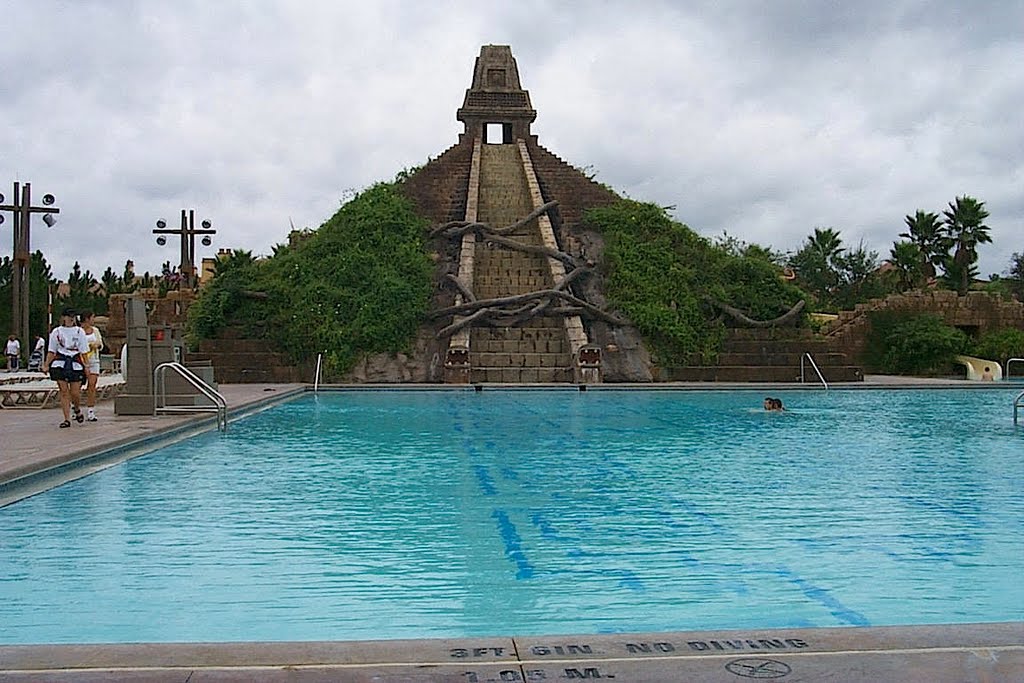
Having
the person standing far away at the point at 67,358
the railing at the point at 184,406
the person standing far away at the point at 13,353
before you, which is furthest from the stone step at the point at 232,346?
the person standing far away at the point at 67,358

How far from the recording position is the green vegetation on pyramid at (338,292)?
22.0m

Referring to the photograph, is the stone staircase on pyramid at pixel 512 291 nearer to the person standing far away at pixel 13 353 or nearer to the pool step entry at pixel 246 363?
the pool step entry at pixel 246 363

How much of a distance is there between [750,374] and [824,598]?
18.0 metres

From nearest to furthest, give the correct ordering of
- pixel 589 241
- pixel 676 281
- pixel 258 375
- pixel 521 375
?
pixel 521 375 → pixel 258 375 → pixel 676 281 → pixel 589 241

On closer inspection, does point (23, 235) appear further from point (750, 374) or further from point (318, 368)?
point (750, 374)

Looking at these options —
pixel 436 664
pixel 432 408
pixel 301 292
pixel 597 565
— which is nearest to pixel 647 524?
pixel 597 565

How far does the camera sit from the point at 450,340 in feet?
72.5

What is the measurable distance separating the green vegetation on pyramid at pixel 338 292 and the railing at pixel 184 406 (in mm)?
8162

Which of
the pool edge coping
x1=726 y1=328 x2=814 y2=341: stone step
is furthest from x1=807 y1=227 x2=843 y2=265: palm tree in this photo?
the pool edge coping

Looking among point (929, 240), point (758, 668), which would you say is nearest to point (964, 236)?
point (929, 240)

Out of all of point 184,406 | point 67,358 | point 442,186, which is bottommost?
point 184,406

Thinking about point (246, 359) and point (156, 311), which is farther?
point (156, 311)

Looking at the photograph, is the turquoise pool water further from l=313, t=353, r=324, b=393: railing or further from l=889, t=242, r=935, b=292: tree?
l=889, t=242, r=935, b=292: tree

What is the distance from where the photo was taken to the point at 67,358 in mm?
11492
